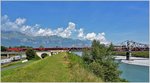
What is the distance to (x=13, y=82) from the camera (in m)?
17.2

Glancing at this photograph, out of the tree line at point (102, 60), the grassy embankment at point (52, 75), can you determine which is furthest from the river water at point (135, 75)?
the grassy embankment at point (52, 75)

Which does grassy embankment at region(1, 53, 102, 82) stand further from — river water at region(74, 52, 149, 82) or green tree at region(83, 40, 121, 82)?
river water at region(74, 52, 149, 82)

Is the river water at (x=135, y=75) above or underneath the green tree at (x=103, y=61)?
underneath

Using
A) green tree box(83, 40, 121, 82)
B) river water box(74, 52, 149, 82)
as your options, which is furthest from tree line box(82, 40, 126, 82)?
river water box(74, 52, 149, 82)

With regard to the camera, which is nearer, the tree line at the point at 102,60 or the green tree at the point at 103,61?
the green tree at the point at 103,61

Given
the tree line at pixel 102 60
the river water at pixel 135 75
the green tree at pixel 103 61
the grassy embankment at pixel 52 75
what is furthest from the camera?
the river water at pixel 135 75

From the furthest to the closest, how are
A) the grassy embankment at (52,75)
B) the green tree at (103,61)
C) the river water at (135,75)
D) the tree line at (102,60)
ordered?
the river water at (135,75) → the tree line at (102,60) → the green tree at (103,61) → the grassy embankment at (52,75)

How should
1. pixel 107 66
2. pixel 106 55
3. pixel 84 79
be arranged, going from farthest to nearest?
1. pixel 106 55
2. pixel 107 66
3. pixel 84 79

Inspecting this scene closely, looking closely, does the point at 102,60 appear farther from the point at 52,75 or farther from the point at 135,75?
the point at 135,75

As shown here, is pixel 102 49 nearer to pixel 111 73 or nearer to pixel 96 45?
pixel 96 45

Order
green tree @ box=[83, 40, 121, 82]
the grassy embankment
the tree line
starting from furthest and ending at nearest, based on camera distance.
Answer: the tree line
green tree @ box=[83, 40, 121, 82]
the grassy embankment

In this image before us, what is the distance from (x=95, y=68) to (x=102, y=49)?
43.4ft

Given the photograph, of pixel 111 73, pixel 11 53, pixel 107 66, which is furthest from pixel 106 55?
pixel 11 53

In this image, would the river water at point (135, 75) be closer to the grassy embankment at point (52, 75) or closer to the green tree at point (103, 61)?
the green tree at point (103, 61)
